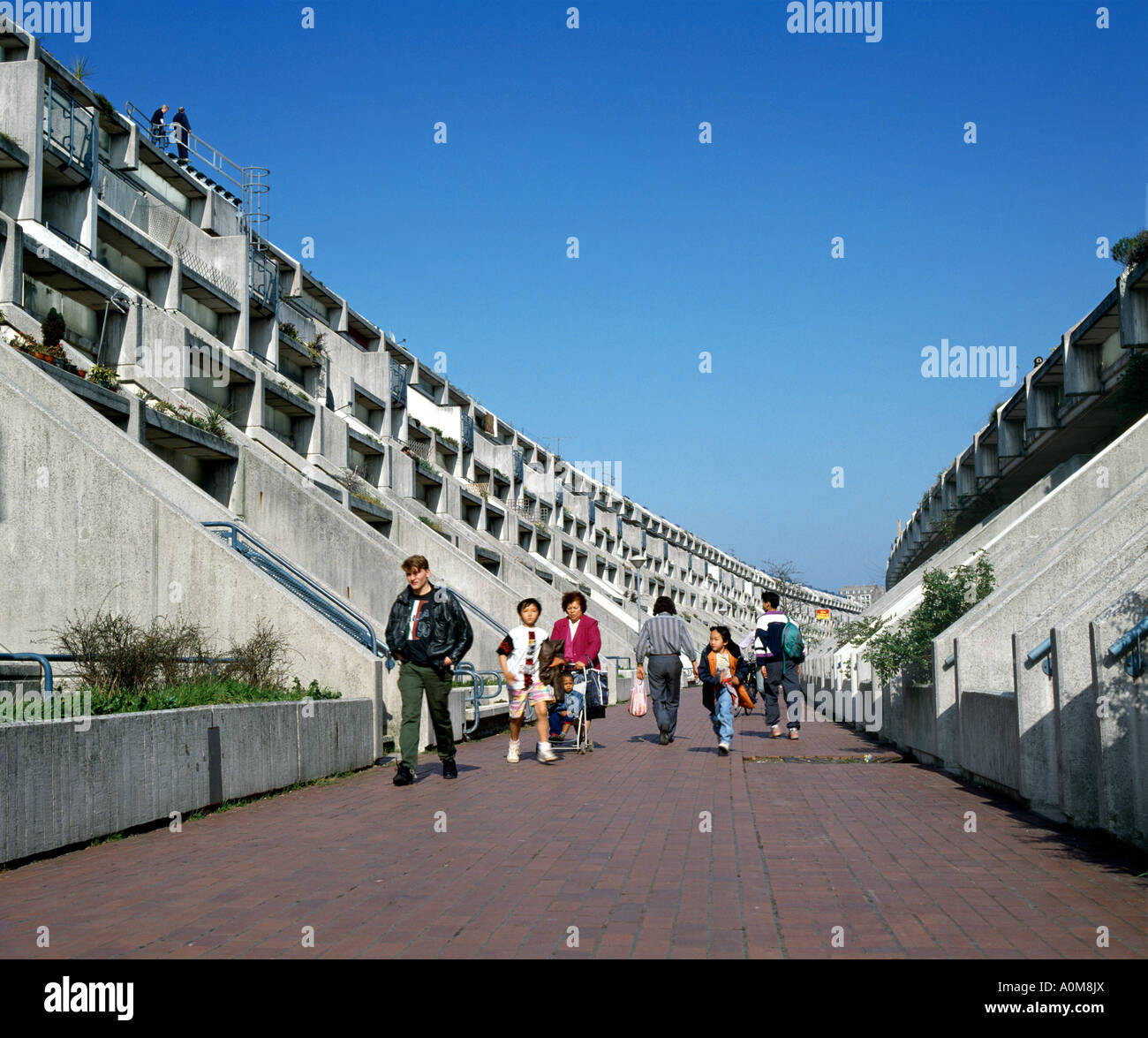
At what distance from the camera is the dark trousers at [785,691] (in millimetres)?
15547

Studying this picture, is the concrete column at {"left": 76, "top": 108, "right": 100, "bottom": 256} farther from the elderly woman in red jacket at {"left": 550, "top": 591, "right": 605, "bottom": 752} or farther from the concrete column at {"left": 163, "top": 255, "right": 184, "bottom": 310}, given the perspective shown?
the elderly woman in red jacket at {"left": 550, "top": 591, "right": 605, "bottom": 752}

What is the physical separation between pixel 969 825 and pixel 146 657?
654 cm

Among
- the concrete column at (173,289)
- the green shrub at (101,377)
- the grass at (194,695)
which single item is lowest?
the grass at (194,695)

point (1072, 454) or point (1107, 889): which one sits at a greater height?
point (1072, 454)

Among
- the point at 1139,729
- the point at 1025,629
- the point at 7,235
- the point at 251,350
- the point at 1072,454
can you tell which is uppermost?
the point at 251,350

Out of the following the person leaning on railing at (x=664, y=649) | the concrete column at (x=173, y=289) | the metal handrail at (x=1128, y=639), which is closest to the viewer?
the metal handrail at (x=1128, y=639)

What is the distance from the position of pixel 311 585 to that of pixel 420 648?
169 inches

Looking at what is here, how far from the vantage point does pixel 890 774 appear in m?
11.2

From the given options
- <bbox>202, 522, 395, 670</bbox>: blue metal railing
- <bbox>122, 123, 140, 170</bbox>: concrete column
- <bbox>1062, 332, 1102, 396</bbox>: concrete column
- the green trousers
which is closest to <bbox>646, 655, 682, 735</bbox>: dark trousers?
<bbox>202, 522, 395, 670</bbox>: blue metal railing

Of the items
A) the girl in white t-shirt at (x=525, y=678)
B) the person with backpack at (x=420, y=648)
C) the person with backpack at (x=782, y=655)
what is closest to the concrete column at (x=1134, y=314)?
the person with backpack at (x=782, y=655)

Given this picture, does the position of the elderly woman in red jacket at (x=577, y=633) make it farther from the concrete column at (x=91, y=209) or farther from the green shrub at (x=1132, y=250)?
the concrete column at (x=91, y=209)

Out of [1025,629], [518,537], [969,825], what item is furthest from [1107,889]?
[518,537]

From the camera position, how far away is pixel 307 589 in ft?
47.0

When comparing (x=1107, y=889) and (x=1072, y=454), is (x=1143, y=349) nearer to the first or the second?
(x=1072, y=454)
